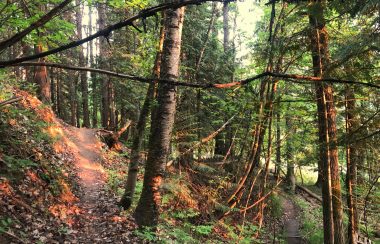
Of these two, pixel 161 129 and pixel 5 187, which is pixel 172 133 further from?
pixel 5 187

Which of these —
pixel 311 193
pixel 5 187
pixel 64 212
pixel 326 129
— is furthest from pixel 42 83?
pixel 311 193

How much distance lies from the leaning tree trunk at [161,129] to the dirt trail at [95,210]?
1.00 meters

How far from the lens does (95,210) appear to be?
8555 millimetres

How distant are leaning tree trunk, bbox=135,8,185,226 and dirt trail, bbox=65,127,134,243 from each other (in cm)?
100

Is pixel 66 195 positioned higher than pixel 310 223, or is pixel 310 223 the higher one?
pixel 66 195

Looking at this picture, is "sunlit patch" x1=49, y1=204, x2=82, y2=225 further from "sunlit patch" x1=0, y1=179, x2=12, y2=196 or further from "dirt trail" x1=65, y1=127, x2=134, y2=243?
"sunlit patch" x1=0, y1=179, x2=12, y2=196

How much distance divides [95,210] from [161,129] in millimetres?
3719

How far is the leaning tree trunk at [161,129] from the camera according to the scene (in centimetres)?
628

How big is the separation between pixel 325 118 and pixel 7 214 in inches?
289

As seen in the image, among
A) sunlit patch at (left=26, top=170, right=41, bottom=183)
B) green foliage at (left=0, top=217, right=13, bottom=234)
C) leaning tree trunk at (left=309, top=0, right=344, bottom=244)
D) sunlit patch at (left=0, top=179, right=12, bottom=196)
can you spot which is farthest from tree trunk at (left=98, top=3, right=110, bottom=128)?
green foliage at (left=0, top=217, right=13, bottom=234)

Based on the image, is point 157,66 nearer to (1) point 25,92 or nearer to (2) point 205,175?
(2) point 205,175

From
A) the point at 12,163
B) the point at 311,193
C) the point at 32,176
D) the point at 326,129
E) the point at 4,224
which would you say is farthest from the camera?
the point at 311,193

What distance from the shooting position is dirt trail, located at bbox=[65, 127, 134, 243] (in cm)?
698

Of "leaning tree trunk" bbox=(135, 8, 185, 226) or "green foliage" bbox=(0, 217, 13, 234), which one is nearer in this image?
"green foliage" bbox=(0, 217, 13, 234)
